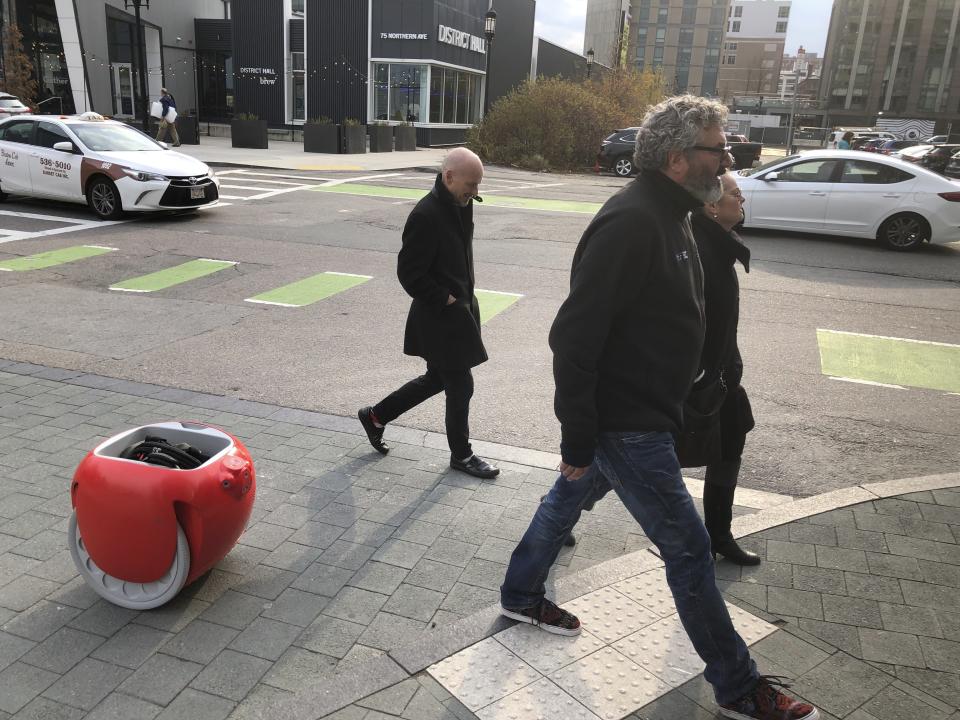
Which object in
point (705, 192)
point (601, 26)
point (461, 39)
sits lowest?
point (705, 192)

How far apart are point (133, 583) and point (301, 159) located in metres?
25.8

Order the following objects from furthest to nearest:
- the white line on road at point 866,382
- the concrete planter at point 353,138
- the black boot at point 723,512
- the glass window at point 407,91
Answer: the glass window at point 407,91, the concrete planter at point 353,138, the white line on road at point 866,382, the black boot at point 723,512

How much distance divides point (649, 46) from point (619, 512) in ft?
452

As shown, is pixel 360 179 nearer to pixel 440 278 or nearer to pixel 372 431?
pixel 372 431

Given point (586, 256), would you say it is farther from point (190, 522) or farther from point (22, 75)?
point (22, 75)

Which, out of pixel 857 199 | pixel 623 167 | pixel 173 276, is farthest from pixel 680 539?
pixel 623 167

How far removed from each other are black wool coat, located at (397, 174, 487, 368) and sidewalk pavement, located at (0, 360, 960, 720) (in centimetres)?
79

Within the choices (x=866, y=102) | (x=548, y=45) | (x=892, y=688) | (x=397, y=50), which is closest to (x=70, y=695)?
(x=892, y=688)

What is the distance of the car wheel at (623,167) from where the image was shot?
28062 millimetres

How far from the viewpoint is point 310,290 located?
9.58 meters

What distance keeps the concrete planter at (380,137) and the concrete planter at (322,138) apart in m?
2.13

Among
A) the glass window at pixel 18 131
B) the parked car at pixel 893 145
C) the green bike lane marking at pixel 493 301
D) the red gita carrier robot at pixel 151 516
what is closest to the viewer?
the red gita carrier robot at pixel 151 516

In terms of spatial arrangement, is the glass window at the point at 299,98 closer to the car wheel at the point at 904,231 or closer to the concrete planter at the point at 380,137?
the concrete planter at the point at 380,137

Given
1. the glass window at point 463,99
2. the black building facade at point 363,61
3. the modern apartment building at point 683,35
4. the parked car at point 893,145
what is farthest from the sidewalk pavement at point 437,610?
the modern apartment building at point 683,35
